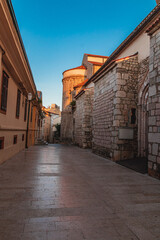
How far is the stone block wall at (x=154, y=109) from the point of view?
556 centimetres

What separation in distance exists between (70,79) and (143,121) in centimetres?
2589

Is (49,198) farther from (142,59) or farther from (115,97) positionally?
(142,59)

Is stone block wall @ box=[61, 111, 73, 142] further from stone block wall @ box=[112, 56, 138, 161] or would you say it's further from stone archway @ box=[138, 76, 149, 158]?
stone archway @ box=[138, 76, 149, 158]

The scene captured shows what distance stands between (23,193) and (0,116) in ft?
11.6

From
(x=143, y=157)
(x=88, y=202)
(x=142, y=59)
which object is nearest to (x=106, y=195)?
(x=88, y=202)

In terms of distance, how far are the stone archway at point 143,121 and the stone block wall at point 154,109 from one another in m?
2.41

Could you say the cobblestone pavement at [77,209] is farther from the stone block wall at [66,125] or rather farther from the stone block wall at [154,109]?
the stone block wall at [66,125]

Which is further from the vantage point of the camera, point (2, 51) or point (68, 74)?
point (68, 74)

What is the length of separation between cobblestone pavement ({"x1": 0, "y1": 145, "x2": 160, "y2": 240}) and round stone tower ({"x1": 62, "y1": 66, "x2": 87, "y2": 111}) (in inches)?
1103

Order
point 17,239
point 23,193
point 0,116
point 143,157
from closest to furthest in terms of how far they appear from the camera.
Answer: point 17,239 < point 23,193 < point 0,116 < point 143,157

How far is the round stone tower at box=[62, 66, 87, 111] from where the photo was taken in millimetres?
31094

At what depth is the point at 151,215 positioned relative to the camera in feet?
9.46

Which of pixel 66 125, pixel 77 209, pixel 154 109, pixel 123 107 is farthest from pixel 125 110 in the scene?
pixel 66 125

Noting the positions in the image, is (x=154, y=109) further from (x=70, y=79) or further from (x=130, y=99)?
(x=70, y=79)
